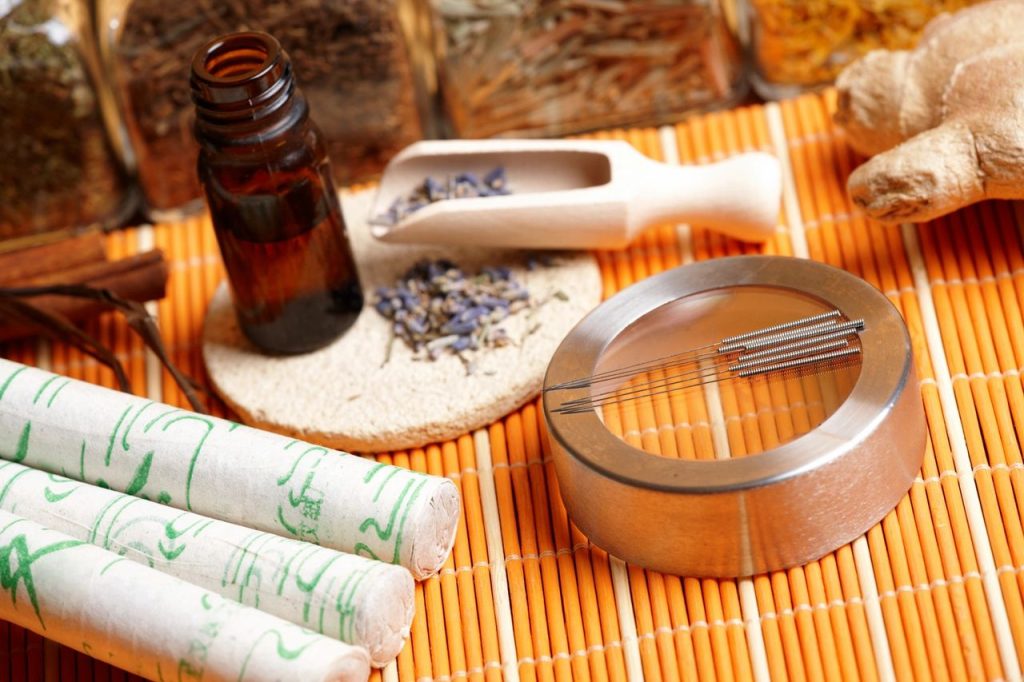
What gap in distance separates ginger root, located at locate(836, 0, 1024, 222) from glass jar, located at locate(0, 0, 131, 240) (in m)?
0.56

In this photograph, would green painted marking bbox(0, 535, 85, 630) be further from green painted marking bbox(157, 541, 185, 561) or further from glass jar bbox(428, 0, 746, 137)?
glass jar bbox(428, 0, 746, 137)

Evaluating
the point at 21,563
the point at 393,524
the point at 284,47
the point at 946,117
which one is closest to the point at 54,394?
the point at 21,563

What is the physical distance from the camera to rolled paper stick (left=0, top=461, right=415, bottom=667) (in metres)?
0.62

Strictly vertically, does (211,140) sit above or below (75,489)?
above

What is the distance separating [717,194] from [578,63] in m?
0.21

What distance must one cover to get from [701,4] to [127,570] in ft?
1.94

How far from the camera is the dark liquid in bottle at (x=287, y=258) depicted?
741 mm

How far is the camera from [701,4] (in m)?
0.94

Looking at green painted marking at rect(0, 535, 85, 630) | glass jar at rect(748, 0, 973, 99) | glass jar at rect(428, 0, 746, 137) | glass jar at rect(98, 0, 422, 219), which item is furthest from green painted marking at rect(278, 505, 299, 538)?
glass jar at rect(748, 0, 973, 99)

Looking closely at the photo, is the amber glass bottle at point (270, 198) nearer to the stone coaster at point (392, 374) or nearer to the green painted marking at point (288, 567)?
the stone coaster at point (392, 374)

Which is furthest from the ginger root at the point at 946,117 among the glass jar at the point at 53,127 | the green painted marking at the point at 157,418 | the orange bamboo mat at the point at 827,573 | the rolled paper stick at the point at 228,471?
the glass jar at the point at 53,127

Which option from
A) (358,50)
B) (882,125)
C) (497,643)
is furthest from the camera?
(358,50)

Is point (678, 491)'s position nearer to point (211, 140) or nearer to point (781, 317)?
point (781, 317)

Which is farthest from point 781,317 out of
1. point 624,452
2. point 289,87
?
point 289,87
